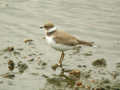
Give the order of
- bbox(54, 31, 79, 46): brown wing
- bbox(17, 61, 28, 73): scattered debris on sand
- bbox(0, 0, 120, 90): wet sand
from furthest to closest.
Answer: bbox(54, 31, 79, 46): brown wing
bbox(17, 61, 28, 73): scattered debris on sand
bbox(0, 0, 120, 90): wet sand

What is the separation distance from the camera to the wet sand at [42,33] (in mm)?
8152

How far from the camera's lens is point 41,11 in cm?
1307

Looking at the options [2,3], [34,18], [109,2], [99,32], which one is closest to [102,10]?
[109,2]

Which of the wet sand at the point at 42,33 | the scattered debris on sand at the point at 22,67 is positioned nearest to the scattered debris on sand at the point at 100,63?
the wet sand at the point at 42,33

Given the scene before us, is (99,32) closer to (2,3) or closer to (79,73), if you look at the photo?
(79,73)

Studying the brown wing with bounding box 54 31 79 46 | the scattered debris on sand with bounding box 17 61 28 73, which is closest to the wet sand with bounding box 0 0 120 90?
Answer: the scattered debris on sand with bounding box 17 61 28 73

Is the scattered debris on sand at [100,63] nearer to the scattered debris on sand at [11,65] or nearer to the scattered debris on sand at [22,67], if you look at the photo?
the scattered debris on sand at [22,67]

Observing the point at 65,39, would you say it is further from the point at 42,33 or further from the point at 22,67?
the point at 42,33

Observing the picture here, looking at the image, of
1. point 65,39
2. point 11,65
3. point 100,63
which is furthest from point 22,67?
point 100,63

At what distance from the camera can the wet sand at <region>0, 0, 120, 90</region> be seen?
8152 millimetres

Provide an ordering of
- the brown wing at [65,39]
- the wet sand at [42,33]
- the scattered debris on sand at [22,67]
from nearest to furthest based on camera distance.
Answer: the wet sand at [42,33], the scattered debris on sand at [22,67], the brown wing at [65,39]

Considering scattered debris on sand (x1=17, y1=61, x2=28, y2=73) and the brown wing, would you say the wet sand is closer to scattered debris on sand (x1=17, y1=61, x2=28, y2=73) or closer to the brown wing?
scattered debris on sand (x1=17, y1=61, x2=28, y2=73)

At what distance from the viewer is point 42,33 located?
36.9ft

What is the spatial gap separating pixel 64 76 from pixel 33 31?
12.2ft
